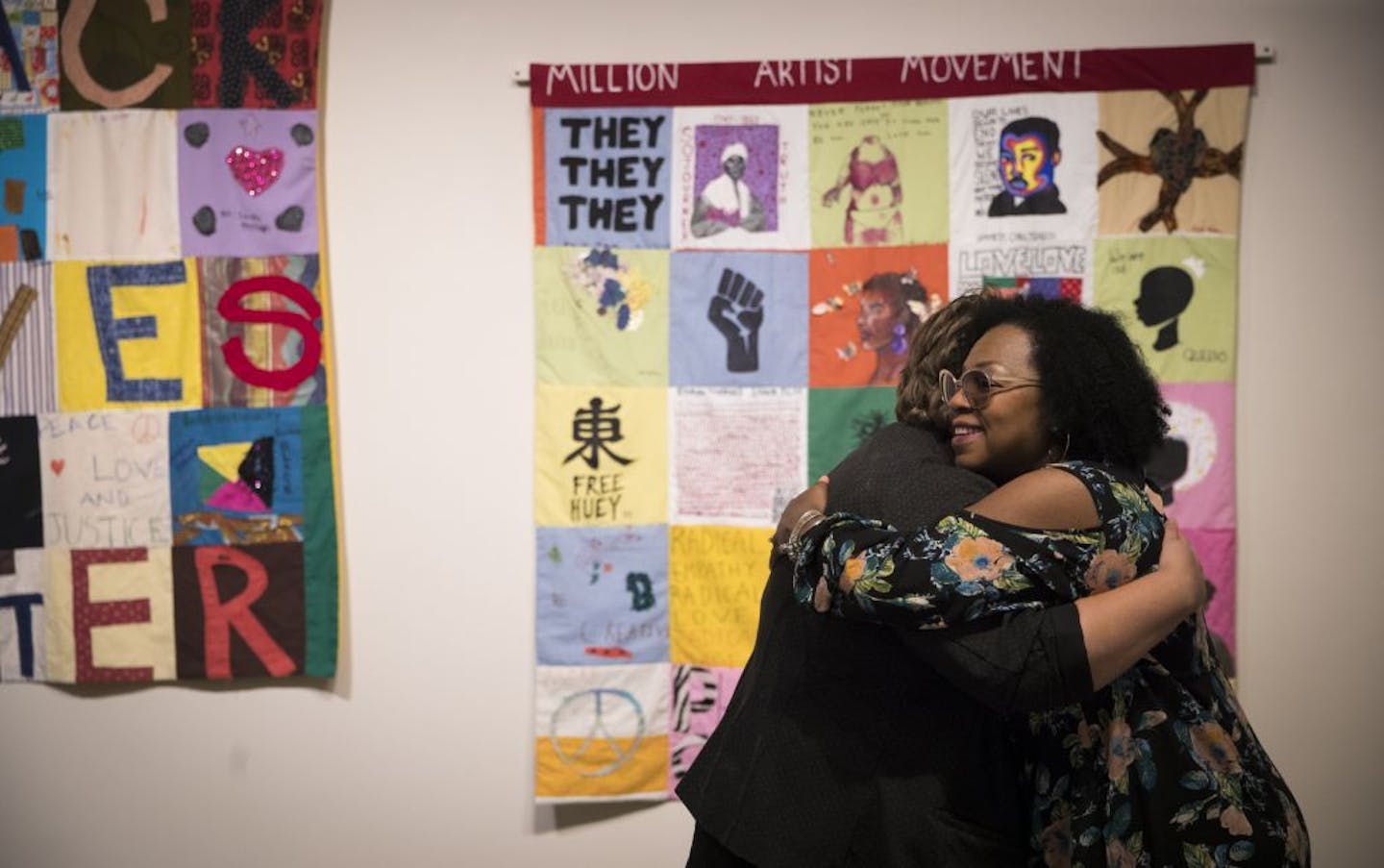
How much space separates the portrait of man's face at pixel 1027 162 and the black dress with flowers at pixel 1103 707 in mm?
1134

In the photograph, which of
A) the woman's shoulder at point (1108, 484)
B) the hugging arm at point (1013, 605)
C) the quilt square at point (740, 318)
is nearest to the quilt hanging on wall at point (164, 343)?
the quilt square at point (740, 318)

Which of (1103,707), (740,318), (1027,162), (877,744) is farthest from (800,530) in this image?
(1027,162)

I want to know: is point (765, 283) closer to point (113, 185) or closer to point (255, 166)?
point (255, 166)

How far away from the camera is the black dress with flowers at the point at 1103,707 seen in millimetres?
1091

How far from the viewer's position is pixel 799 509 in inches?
53.9

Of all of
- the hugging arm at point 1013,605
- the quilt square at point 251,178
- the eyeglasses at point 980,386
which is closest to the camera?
the hugging arm at point 1013,605

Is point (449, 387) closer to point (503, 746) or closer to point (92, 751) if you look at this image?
point (503, 746)

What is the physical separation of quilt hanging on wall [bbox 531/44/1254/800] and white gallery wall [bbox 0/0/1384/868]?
0.08m

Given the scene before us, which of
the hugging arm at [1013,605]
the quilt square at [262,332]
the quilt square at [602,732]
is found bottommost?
the quilt square at [602,732]

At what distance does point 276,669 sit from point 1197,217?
2190 millimetres

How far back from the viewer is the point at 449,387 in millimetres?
2322

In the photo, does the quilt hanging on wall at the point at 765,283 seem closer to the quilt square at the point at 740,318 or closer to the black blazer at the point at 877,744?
the quilt square at the point at 740,318

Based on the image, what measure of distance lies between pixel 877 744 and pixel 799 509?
0.31 meters

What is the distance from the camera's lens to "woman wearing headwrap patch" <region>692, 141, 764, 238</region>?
2.22 meters
